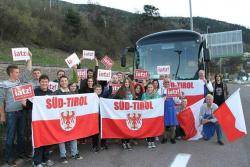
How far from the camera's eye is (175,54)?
47.7 feet

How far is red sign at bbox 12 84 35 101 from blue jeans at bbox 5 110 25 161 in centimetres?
57

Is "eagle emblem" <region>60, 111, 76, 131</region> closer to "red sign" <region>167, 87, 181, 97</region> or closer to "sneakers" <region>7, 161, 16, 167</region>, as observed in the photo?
"sneakers" <region>7, 161, 16, 167</region>

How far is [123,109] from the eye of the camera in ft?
32.7

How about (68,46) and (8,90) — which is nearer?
(8,90)

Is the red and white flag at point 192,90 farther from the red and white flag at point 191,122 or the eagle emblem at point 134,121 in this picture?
the eagle emblem at point 134,121

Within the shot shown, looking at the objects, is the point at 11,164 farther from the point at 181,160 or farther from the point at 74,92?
the point at 181,160

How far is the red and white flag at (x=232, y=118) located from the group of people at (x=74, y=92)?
0.35m

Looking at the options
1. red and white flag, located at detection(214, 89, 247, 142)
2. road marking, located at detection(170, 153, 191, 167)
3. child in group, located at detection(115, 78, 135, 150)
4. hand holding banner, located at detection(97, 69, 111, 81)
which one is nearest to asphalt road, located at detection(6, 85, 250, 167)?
road marking, located at detection(170, 153, 191, 167)

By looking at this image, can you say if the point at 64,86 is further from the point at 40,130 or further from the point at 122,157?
the point at 122,157

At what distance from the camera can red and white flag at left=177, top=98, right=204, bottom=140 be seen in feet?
35.2

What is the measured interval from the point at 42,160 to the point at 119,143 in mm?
2666

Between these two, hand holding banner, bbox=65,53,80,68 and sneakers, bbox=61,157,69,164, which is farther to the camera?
hand holding banner, bbox=65,53,80,68

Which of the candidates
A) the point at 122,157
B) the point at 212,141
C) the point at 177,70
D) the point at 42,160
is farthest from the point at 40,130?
the point at 177,70

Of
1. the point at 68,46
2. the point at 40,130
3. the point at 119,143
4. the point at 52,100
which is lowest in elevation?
the point at 119,143
